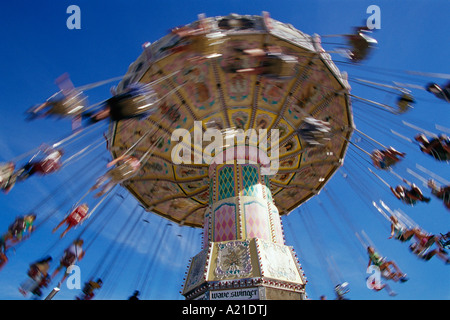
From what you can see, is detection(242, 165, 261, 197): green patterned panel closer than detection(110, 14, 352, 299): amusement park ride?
No

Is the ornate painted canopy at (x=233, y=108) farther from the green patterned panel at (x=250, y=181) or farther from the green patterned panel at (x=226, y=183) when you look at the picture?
the green patterned panel at (x=250, y=181)

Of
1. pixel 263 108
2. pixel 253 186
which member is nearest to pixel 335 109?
pixel 263 108

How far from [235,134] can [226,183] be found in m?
1.72

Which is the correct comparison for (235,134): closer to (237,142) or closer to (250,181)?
(237,142)

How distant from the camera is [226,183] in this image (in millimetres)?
10000

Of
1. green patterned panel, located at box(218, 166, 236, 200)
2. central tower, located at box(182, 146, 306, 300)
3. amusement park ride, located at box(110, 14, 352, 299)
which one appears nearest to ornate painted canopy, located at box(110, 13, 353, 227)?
amusement park ride, located at box(110, 14, 352, 299)

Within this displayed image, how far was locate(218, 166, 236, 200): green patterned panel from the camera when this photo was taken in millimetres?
9750

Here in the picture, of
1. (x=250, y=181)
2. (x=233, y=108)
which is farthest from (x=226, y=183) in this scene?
(x=233, y=108)

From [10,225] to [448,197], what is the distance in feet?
35.5

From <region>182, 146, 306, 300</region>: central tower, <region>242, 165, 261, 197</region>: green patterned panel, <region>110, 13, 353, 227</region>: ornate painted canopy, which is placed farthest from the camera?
<region>242, 165, 261, 197</region>: green patterned panel

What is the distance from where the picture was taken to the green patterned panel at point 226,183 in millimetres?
9750

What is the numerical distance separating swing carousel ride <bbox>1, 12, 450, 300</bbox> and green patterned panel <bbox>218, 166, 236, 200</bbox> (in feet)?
0.12

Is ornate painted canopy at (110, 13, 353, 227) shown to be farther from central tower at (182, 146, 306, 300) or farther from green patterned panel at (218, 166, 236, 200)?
central tower at (182, 146, 306, 300)
